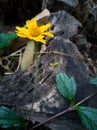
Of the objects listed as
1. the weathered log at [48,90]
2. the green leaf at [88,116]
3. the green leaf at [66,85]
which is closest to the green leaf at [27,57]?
the weathered log at [48,90]

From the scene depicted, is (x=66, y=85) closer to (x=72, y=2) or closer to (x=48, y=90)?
(x=48, y=90)

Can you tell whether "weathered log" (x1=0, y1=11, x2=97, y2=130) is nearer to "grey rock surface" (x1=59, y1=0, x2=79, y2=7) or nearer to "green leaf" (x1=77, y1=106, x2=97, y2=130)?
"green leaf" (x1=77, y1=106, x2=97, y2=130)

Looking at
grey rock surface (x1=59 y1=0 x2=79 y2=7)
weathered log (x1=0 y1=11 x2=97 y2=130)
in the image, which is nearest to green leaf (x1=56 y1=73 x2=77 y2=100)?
weathered log (x1=0 y1=11 x2=97 y2=130)

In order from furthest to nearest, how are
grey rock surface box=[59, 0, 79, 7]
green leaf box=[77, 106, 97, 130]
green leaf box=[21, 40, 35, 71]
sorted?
grey rock surface box=[59, 0, 79, 7] → green leaf box=[21, 40, 35, 71] → green leaf box=[77, 106, 97, 130]

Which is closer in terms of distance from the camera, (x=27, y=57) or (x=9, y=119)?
(x=9, y=119)

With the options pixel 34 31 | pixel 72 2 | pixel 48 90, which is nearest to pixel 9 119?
pixel 48 90

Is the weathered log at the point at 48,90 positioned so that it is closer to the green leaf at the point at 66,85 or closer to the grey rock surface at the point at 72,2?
the green leaf at the point at 66,85

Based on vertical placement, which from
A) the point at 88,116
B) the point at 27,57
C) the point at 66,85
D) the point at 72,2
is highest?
the point at 72,2
